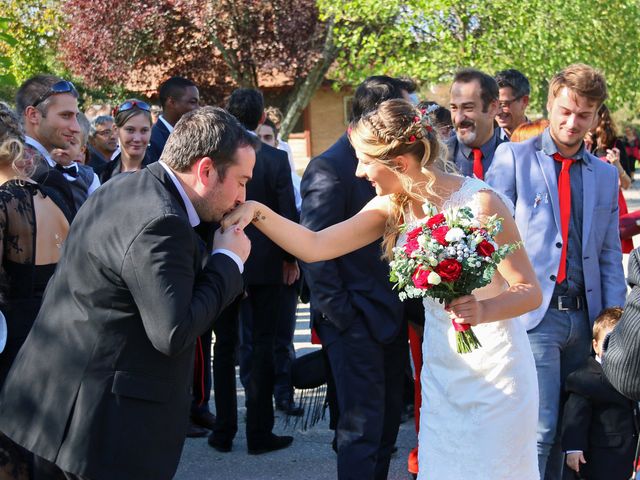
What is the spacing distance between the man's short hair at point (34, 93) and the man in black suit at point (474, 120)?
9.00ft

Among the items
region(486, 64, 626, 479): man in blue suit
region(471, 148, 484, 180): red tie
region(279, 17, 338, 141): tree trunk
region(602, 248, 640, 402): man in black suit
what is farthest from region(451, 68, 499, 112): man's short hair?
region(279, 17, 338, 141): tree trunk

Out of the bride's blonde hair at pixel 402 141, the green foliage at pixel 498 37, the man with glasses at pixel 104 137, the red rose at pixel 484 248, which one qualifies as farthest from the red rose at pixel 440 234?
the green foliage at pixel 498 37

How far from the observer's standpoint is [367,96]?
16.7 feet

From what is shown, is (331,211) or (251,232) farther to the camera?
(251,232)

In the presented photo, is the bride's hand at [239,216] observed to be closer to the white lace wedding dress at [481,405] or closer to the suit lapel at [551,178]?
the white lace wedding dress at [481,405]

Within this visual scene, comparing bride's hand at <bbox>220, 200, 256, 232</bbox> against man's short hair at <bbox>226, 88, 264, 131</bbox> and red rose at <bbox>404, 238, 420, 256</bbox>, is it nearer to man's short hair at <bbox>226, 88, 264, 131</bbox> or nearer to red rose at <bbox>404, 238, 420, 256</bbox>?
red rose at <bbox>404, 238, 420, 256</bbox>

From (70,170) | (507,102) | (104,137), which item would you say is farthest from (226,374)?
(104,137)

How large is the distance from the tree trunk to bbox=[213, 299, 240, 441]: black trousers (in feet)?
58.9

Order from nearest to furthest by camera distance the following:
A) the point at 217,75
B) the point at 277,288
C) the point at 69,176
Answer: the point at 69,176 < the point at 277,288 < the point at 217,75

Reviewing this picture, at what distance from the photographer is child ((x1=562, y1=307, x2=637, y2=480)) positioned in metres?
5.03

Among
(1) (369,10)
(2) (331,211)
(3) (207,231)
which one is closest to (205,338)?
(2) (331,211)

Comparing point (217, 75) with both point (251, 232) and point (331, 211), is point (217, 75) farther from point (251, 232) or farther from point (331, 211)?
point (331, 211)

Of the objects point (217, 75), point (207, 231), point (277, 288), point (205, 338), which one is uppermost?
point (217, 75)

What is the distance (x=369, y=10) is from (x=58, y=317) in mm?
16605
